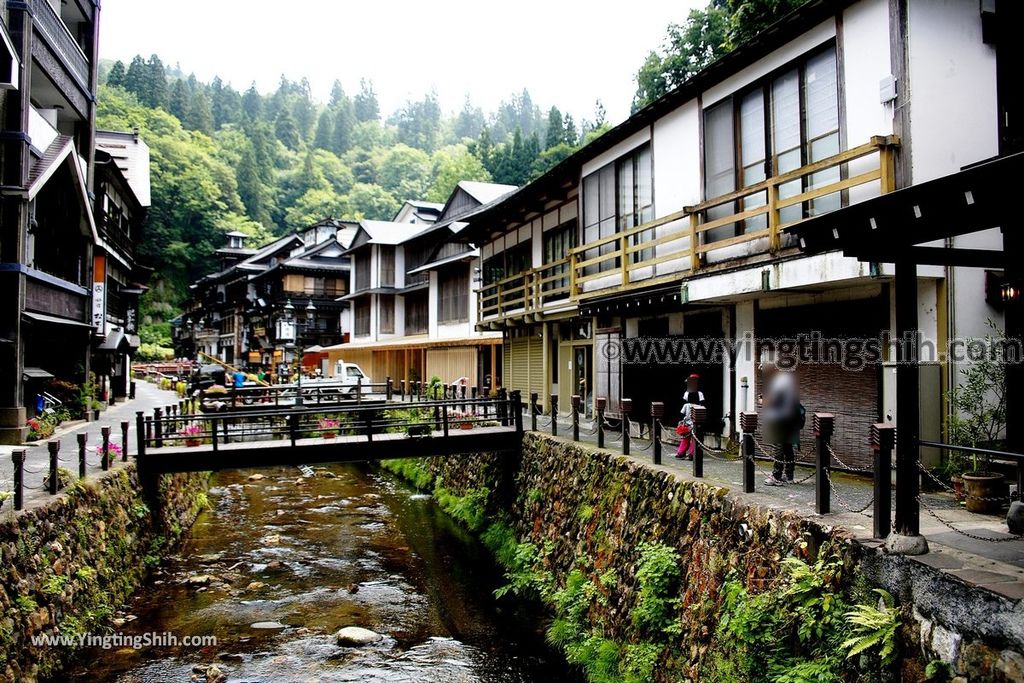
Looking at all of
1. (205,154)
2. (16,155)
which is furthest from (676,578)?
(205,154)

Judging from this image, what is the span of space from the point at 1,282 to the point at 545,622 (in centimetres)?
1647

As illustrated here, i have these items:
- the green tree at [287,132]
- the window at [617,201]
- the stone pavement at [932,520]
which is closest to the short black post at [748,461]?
the stone pavement at [932,520]

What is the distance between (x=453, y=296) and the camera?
33.7 m

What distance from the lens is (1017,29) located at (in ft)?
27.8

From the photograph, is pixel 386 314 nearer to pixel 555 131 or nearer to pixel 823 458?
pixel 823 458

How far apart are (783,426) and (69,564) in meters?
11.6

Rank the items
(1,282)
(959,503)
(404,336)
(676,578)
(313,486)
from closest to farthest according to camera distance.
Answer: (959,503), (676,578), (1,282), (313,486), (404,336)

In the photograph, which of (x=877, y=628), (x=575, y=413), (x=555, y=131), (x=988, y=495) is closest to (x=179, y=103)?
(x=555, y=131)

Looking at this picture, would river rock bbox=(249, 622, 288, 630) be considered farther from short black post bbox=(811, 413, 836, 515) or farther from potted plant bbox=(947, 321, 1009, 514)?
potted plant bbox=(947, 321, 1009, 514)

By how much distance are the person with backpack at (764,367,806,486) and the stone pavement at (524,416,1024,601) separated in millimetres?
248

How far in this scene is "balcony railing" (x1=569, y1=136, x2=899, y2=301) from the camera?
32.5ft

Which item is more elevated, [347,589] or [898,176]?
[898,176]

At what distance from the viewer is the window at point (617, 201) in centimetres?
1620

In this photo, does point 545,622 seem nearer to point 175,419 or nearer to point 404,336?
point 175,419
